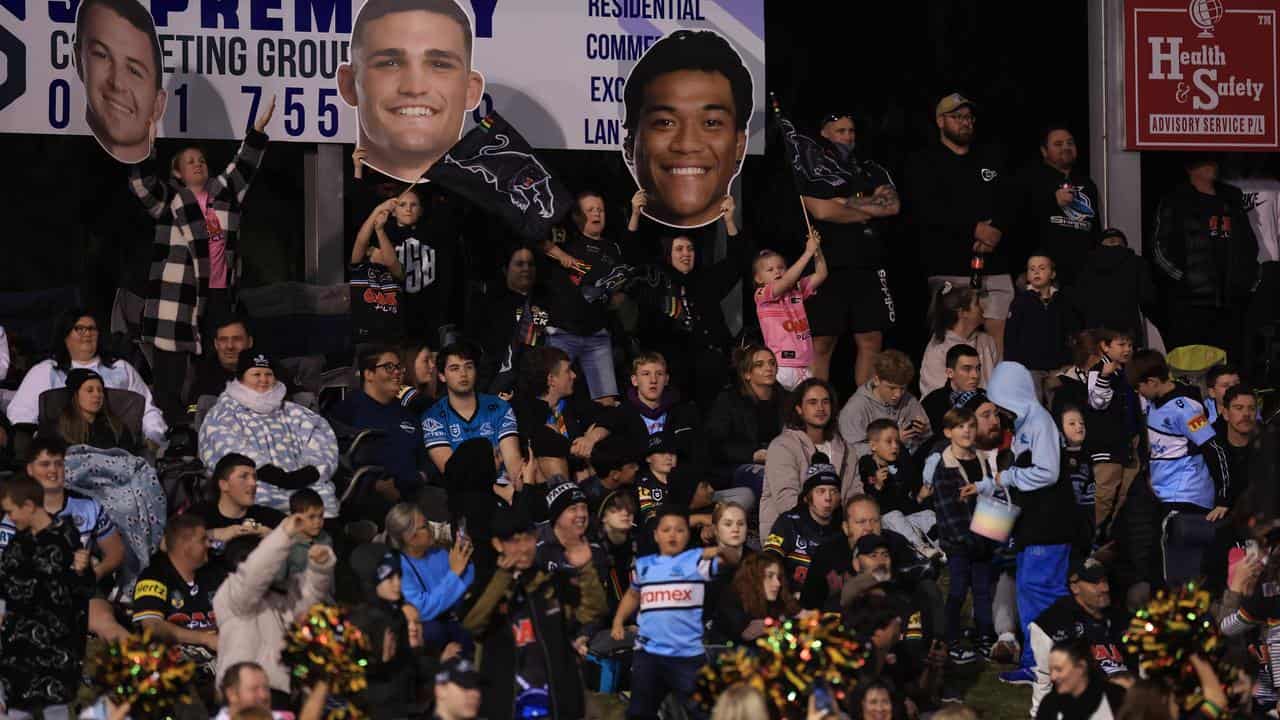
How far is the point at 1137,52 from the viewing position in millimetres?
16578

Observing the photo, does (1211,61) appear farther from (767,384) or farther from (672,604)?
(672,604)

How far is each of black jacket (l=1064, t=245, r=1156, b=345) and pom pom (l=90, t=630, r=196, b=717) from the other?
755cm

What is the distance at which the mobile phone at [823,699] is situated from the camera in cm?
898

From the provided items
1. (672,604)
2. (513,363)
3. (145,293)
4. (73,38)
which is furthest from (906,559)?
(73,38)

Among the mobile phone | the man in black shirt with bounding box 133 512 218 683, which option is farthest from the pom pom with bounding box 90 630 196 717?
the mobile phone

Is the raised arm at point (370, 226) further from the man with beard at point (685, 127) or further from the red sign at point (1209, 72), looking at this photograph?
the red sign at point (1209, 72)

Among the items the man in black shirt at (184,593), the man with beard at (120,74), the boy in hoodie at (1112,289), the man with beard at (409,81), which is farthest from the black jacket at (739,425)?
the man with beard at (120,74)

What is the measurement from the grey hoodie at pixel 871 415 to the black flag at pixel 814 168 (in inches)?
83.2

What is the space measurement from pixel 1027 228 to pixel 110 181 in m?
6.97

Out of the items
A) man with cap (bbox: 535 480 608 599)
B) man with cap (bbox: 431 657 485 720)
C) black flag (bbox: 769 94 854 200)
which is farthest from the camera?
black flag (bbox: 769 94 854 200)

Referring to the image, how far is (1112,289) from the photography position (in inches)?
581

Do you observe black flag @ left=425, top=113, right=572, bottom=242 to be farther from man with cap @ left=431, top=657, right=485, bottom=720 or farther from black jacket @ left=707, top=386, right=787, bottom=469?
man with cap @ left=431, top=657, right=485, bottom=720

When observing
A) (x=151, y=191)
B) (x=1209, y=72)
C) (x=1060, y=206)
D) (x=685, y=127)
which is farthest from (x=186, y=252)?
(x=1209, y=72)

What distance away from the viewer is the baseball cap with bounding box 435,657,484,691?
8.70 m
